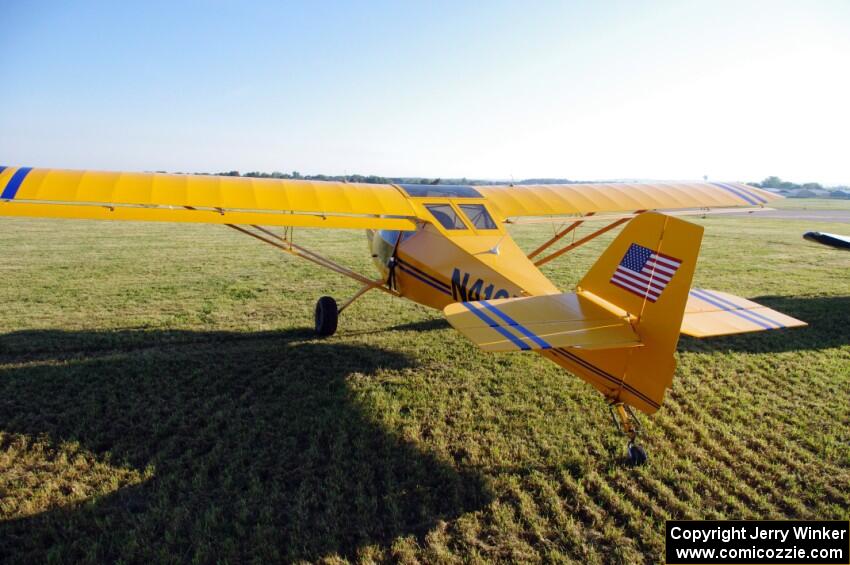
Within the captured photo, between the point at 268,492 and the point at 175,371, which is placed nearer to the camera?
the point at 268,492

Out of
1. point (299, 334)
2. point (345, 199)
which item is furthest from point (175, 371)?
point (345, 199)

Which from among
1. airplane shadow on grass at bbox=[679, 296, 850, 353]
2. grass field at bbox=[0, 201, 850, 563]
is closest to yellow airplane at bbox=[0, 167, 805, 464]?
grass field at bbox=[0, 201, 850, 563]

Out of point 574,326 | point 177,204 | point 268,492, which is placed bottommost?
point 268,492

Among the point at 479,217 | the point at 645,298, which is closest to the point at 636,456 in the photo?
the point at 645,298

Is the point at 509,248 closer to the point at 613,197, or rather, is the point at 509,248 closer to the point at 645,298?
the point at 645,298

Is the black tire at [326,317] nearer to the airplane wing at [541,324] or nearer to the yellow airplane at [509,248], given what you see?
the yellow airplane at [509,248]

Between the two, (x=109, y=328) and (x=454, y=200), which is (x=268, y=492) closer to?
(x=454, y=200)

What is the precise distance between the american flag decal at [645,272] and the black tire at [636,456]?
1251 mm

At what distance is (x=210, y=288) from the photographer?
9969 millimetres

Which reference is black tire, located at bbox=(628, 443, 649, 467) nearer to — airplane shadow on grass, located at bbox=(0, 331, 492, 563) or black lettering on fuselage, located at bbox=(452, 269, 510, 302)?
airplane shadow on grass, located at bbox=(0, 331, 492, 563)

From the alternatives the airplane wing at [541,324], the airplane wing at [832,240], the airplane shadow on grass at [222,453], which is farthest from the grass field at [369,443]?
the airplane wing at [832,240]

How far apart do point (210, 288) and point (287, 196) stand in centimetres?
444

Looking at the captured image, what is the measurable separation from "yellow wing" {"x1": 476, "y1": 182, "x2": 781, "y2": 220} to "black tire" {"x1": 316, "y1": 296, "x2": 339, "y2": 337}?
3020 millimetres

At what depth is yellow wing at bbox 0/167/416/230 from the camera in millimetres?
5523
